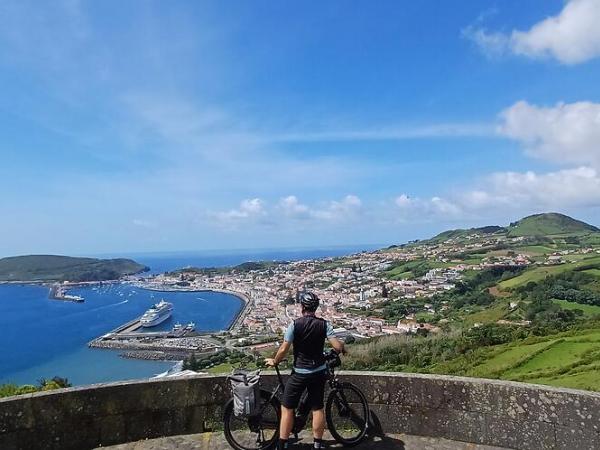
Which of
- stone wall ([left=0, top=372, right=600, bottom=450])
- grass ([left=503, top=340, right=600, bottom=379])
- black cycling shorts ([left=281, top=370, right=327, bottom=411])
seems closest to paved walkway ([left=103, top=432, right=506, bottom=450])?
stone wall ([left=0, top=372, right=600, bottom=450])

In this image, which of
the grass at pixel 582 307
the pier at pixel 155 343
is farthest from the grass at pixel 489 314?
the pier at pixel 155 343

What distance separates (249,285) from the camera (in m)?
149

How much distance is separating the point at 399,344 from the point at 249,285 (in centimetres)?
11360

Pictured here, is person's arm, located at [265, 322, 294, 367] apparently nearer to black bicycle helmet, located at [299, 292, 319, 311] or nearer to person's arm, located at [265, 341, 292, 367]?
person's arm, located at [265, 341, 292, 367]

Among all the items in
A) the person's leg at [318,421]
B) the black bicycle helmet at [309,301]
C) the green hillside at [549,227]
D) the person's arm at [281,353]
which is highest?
the green hillside at [549,227]

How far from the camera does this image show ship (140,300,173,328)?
9075cm

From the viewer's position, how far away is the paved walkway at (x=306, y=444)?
528cm

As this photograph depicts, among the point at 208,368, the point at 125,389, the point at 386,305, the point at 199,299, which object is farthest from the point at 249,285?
the point at 125,389

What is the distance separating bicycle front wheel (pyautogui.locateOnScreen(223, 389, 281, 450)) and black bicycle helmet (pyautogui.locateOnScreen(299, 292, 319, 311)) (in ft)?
3.76

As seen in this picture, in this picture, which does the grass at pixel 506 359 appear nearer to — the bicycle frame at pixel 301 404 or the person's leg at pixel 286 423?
the bicycle frame at pixel 301 404

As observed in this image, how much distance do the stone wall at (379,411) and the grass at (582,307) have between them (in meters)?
49.8

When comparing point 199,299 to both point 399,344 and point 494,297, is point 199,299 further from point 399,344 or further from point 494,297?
point 399,344

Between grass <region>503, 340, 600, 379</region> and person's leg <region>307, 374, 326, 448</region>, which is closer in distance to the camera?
person's leg <region>307, 374, 326, 448</region>

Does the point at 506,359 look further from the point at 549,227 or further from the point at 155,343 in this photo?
the point at 549,227
